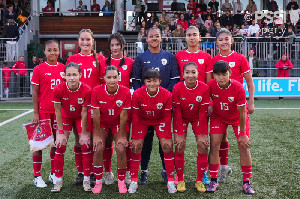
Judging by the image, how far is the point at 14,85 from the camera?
53.6ft

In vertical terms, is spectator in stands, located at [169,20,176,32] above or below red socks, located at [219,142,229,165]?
above

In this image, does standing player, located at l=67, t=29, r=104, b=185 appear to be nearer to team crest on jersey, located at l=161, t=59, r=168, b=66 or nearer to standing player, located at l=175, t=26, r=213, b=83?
team crest on jersey, located at l=161, t=59, r=168, b=66

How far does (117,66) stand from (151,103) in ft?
2.81

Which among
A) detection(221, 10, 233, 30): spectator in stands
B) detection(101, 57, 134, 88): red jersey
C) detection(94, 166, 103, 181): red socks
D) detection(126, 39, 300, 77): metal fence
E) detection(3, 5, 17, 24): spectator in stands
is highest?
detection(3, 5, 17, 24): spectator in stands

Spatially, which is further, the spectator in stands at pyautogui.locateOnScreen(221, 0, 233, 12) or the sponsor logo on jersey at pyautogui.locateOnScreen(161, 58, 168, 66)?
the spectator in stands at pyautogui.locateOnScreen(221, 0, 233, 12)

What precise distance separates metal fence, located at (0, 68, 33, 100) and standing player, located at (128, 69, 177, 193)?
12.0 meters

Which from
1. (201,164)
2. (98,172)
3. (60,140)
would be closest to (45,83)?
(60,140)

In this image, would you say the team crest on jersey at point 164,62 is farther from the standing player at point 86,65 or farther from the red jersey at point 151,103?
the standing player at point 86,65

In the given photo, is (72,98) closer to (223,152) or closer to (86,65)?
(86,65)

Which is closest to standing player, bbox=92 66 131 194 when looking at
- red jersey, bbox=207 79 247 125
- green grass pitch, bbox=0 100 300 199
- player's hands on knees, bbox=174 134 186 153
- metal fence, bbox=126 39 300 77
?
green grass pitch, bbox=0 100 300 199

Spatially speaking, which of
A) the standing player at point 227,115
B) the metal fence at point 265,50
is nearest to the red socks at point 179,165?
the standing player at point 227,115

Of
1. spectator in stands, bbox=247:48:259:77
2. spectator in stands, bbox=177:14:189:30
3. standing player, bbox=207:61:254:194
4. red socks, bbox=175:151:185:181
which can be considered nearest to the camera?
standing player, bbox=207:61:254:194

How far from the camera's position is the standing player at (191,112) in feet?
16.9

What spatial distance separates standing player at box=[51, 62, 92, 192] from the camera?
17.0 feet
